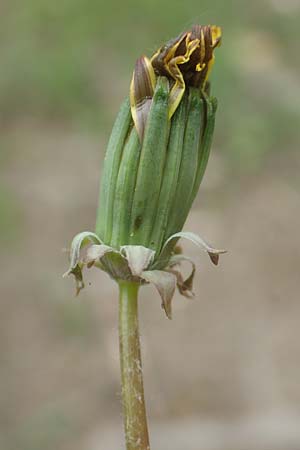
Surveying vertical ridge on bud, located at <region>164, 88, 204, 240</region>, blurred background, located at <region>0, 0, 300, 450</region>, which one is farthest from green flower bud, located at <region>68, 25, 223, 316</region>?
blurred background, located at <region>0, 0, 300, 450</region>

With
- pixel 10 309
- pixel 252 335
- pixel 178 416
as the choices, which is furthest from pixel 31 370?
pixel 252 335

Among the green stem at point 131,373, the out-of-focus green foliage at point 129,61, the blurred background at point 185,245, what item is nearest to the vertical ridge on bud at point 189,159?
the green stem at point 131,373

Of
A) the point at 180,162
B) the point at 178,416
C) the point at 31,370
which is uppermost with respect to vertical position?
the point at 31,370

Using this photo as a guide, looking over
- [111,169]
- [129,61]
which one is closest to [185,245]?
[129,61]

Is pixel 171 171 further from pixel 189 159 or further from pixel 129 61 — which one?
pixel 129 61

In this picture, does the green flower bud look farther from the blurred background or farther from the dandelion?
the blurred background

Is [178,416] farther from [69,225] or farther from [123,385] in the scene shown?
[123,385]
